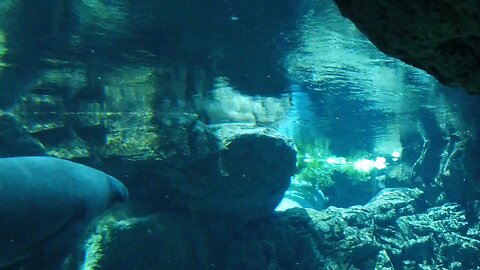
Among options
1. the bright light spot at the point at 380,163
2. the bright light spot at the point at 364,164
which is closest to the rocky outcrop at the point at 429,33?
the bright light spot at the point at 364,164

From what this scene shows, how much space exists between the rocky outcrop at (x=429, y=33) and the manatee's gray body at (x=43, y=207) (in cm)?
567

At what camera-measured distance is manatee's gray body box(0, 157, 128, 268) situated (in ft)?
19.8

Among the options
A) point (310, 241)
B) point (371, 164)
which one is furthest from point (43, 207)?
point (371, 164)

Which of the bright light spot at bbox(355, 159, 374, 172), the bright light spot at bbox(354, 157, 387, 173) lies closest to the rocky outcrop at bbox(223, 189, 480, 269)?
the bright light spot at bbox(355, 159, 374, 172)

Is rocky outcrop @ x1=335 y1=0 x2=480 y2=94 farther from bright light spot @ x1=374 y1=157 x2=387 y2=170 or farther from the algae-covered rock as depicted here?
bright light spot @ x1=374 y1=157 x2=387 y2=170

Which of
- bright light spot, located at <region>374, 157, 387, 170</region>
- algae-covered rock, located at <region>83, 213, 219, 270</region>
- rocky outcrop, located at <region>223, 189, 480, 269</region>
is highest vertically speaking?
algae-covered rock, located at <region>83, 213, 219, 270</region>

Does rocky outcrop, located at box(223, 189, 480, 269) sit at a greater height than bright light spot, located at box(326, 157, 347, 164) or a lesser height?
greater

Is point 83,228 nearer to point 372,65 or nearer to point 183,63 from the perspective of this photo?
point 183,63

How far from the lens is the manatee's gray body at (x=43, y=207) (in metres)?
6.03

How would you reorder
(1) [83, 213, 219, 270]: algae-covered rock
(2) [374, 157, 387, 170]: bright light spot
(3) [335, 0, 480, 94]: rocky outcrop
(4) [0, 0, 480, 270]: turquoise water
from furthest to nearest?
(2) [374, 157, 387, 170]: bright light spot, (1) [83, 213, 219, 270]: algae-covered rock, (4) [0, 0, 480, 270]: turquoise water, (3) [335, 0, 480, 94]: rocky outcrop

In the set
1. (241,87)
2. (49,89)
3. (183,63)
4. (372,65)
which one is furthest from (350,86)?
(49,89)

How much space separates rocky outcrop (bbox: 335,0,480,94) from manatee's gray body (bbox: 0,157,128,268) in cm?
567

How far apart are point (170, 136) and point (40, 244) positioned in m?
5.19

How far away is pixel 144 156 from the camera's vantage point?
10.8 m
